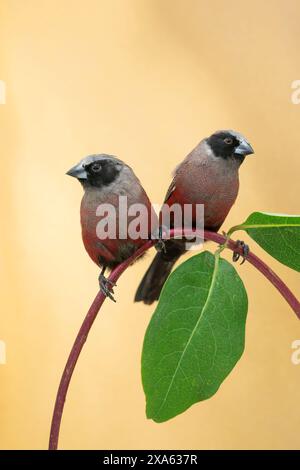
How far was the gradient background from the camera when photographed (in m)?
1.58

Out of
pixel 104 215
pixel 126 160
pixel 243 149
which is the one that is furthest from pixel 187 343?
pixel 126 160

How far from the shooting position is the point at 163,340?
55 centimetres

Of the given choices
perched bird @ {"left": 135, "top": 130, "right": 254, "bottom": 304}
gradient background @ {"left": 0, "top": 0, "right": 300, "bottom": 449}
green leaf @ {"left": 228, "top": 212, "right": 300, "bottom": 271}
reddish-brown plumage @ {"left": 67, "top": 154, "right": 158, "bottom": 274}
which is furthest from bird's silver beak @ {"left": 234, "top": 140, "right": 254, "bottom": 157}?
gradient background @ {"left": 0, "top": 0, "right": 300, "bottom": 449}

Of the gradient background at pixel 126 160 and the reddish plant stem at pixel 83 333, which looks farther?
the gradient background at pixel 126 160

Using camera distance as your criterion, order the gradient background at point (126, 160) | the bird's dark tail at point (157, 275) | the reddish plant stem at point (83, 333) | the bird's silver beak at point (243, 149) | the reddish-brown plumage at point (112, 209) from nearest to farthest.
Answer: the reddish plant stem at point (83, 333) < the reddish-brown plumage at point (112, 209) < the bird's silver beak at point (243, 149) < the bird's dark tail at point (157, 275) < the gradient background at point (126, 160)

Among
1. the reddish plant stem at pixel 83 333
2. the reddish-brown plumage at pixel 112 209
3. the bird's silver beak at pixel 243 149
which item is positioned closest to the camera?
the reddish plant stem at pixel 83 333

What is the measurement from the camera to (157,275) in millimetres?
955

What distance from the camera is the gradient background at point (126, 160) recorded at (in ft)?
5.18

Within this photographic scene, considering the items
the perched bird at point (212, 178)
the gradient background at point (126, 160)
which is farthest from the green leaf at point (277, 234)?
the gradient background at point (126, 160)

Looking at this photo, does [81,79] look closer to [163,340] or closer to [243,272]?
[243,272]

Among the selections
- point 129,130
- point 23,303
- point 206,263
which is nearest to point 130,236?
point 206,263

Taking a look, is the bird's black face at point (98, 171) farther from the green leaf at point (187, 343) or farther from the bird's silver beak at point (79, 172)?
the green leaf at point (187, 343)

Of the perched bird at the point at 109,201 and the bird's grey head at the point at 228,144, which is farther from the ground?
the bird's grey head at the point at 228,144

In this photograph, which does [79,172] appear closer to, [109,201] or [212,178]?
[109,201]
